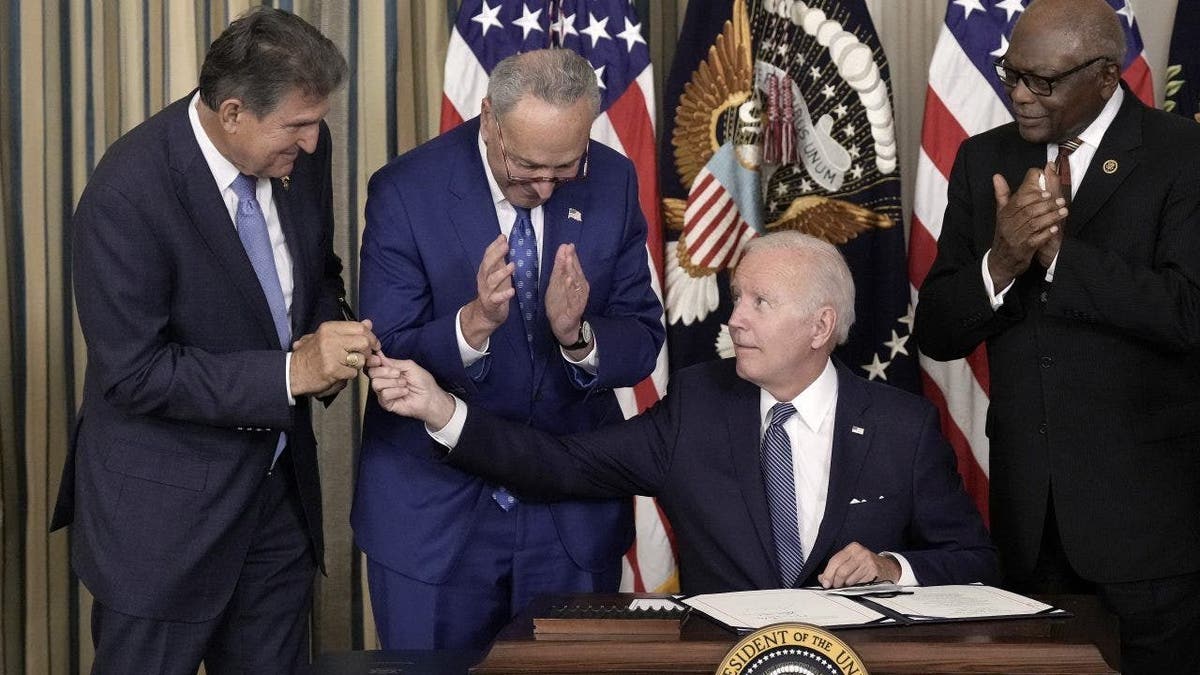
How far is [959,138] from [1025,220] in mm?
1475

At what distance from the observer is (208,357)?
2.79 metres

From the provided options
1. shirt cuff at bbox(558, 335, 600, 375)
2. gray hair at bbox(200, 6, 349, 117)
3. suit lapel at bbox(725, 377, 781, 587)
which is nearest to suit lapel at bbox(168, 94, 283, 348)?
gray hair at bbox(200, 6, 349, 117)

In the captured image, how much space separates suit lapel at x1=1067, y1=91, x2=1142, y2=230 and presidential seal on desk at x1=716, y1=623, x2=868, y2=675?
1.60 m

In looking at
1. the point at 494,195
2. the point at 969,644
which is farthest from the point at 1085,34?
the point at 969,644

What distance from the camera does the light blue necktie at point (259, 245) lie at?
2.92 metres

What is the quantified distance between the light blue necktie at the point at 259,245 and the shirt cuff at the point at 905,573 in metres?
1.38

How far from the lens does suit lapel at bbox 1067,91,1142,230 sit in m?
3.13

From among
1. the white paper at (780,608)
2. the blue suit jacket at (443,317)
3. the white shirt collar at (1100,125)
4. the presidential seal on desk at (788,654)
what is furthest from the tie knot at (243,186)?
the white shirt collar at (1100,125)

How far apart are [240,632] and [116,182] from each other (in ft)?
3.47

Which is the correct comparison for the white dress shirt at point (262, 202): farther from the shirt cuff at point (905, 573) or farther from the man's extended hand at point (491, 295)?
the shirt cuff at point (905, 573)

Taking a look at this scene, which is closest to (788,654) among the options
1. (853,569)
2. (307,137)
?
(853,569)

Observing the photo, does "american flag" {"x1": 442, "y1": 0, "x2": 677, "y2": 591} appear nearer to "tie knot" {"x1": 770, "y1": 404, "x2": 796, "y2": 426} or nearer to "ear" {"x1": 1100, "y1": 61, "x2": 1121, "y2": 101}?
"tie knot" {"x1": 770, "y1": 404, "x2": 796, "y2": 426}

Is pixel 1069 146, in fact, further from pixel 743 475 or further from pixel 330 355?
pixel 330 355

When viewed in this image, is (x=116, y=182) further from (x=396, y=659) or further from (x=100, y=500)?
(x=396, y=659)
